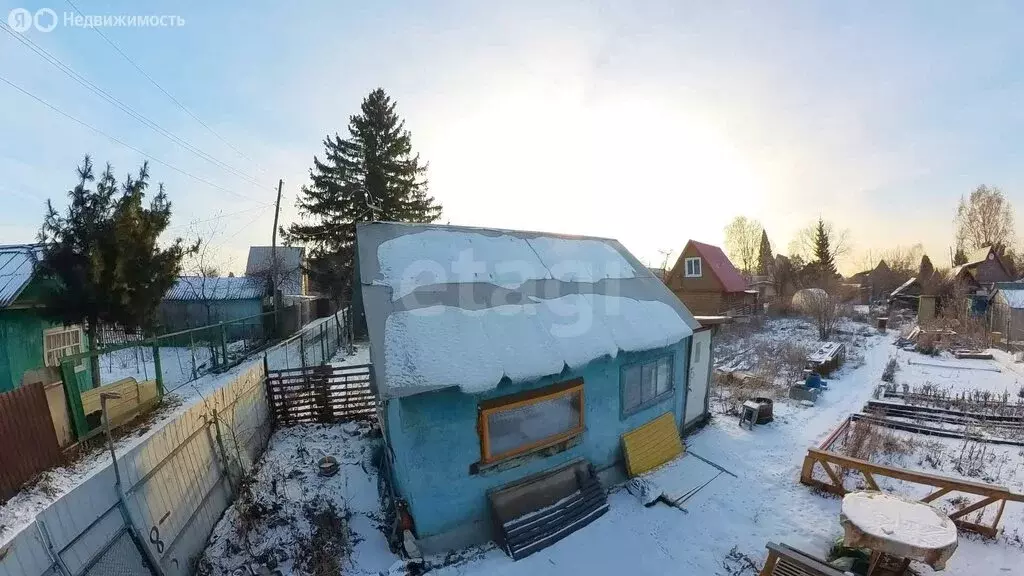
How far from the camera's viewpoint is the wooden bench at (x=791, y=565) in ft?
16.8

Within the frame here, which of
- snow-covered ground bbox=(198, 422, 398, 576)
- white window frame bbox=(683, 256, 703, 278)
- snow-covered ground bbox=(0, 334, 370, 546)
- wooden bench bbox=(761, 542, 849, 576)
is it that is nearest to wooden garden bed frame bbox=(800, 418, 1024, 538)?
wooden bench bbox=(761, 542, 849, 576)

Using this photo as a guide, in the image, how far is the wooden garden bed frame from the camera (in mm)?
6047

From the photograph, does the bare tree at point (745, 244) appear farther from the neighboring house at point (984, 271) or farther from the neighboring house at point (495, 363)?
the neighboring house at point (495, 363)

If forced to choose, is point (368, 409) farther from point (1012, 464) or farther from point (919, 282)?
point (919, 282)

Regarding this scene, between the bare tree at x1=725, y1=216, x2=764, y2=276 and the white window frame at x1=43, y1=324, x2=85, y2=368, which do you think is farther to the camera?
the bare tree at x1=725, y1=216, x2=764, y2=276

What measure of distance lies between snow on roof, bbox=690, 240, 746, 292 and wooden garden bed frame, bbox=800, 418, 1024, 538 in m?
21.0

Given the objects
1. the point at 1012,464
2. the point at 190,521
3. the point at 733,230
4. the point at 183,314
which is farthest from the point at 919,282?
the point at 183,314

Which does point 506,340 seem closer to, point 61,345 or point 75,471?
point 75,471

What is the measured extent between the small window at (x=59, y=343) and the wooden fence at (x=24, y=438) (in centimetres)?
557

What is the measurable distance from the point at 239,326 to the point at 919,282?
50.0 m

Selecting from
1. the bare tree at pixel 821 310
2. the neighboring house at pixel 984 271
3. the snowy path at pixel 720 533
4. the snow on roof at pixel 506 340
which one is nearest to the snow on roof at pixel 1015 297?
the bare tree at pixel 821 310

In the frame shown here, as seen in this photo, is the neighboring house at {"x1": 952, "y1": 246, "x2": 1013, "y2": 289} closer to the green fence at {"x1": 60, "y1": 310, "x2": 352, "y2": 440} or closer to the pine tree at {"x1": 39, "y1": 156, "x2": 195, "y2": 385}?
the green fence at {"x1": 60, "y1": 310, "x2": 352, "y2": 440}

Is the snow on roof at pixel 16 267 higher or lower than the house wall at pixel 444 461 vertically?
higher

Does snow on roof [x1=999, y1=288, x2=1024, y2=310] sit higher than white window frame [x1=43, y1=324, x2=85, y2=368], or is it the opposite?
white window frame [x1=43, y1=324, x2=85, y2=368]
